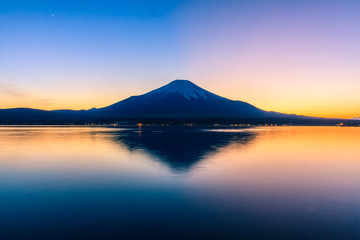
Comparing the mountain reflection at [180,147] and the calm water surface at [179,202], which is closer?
the calm water surface at [179,202]

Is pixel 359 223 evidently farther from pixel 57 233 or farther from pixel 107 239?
pixel 57 233

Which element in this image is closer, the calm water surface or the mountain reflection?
the calm water surface

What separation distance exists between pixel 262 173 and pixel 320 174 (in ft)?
12.1

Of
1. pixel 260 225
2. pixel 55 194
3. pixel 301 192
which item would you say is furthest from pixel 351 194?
pixel 55 194

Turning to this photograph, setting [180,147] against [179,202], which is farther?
[180,147]

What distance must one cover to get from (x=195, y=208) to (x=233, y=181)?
5561 mm

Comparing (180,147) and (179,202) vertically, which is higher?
(180,147)

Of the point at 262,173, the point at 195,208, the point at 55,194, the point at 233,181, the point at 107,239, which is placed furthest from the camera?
the point at 262,173

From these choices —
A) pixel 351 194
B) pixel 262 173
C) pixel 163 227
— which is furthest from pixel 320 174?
pixel 163 227

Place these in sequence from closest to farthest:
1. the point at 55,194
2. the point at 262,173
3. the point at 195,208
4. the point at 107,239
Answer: the point at 107,239
the point at 195,208
the point at 55,194
the point at 262,173

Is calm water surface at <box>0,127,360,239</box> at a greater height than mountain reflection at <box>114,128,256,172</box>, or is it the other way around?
mountain reflection at <box>114,128,256,172</box>

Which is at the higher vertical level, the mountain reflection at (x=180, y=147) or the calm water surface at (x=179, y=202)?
the mountain reflection at (x=180, y=147)

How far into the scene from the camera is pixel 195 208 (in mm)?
10898

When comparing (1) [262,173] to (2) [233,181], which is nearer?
(2) [233,181]
